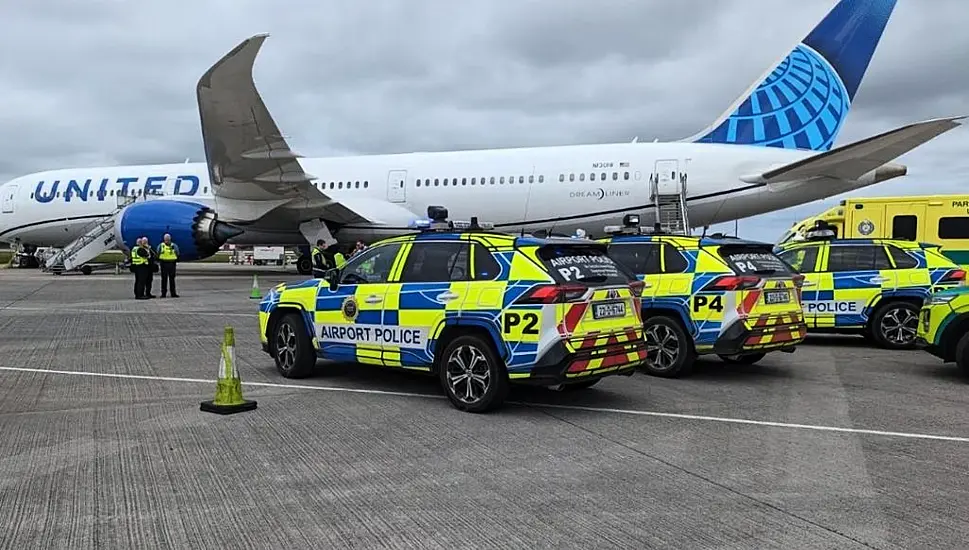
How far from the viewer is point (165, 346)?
10680 mm

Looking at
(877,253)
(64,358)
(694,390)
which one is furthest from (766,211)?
(64,358)

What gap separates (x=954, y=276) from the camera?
11.4m

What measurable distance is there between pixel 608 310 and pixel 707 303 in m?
2.12

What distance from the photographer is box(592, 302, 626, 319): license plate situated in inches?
261

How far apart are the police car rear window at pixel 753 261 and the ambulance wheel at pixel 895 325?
3.40 metres

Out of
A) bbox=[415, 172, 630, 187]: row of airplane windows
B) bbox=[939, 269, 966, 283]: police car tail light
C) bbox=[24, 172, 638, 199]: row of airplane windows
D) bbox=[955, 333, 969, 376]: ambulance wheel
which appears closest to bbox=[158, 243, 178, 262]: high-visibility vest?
bbox=[24, 172, 638, 199]: row of airplane windows

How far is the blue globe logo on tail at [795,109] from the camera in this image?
2083cm

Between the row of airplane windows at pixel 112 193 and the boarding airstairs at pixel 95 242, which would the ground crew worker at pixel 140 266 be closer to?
the row of airplane windows at pixel 112 193

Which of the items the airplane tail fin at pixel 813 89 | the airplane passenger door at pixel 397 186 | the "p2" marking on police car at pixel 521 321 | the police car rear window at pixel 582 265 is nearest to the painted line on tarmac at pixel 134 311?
the police car rear window at pixel 582 265

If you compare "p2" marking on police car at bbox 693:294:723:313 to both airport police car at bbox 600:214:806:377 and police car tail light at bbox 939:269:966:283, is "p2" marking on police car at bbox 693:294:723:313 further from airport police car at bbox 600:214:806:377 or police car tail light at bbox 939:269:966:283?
police car tail light at bbox 939:269:966:283

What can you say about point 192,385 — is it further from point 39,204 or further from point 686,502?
point 39,204

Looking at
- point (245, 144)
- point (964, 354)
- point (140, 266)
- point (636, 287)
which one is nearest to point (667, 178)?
point (245, 144)

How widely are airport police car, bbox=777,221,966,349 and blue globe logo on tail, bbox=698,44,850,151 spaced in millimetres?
10320

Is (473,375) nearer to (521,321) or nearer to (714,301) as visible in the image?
(521,321)
